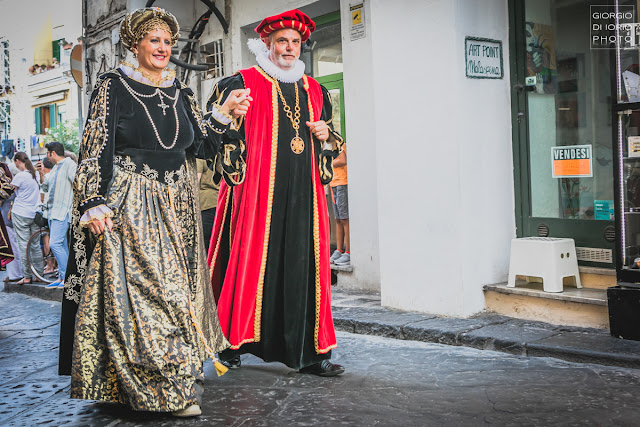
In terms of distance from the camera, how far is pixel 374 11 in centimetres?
705

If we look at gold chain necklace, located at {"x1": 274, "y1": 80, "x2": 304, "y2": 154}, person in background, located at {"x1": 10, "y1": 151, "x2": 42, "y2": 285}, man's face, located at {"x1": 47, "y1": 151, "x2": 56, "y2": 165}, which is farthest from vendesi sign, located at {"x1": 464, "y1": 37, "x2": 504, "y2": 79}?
person in background, located at {"x1": 10, "y1": 151, "x2": 42, "y2": 285}

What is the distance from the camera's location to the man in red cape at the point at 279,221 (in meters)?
5.04

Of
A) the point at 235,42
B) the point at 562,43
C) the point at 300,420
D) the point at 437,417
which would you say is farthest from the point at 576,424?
the point at 235,42

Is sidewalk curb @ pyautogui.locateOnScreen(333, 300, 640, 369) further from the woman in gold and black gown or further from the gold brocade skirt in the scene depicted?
the gold brocade skirt

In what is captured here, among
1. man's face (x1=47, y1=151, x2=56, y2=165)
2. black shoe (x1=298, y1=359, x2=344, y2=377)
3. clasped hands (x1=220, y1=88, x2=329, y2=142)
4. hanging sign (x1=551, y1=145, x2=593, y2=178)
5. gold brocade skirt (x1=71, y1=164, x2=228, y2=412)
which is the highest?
man's face (x1=47, y1=151, x2=56, y2=165)

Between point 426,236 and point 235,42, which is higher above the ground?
point 235,42

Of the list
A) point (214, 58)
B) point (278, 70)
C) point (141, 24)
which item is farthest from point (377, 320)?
point (214, 58)

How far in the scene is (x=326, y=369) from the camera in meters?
5.03

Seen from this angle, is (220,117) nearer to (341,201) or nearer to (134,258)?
(134,258)

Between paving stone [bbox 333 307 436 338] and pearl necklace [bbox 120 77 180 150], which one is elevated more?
pearl necklace [bbox 120 77 180 150]

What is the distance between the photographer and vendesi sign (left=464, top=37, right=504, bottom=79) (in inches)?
256

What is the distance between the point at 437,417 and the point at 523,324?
7.78 ft

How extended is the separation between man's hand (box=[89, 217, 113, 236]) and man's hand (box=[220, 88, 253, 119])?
1.04 m

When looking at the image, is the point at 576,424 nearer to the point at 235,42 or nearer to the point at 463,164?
the point at 463,164
